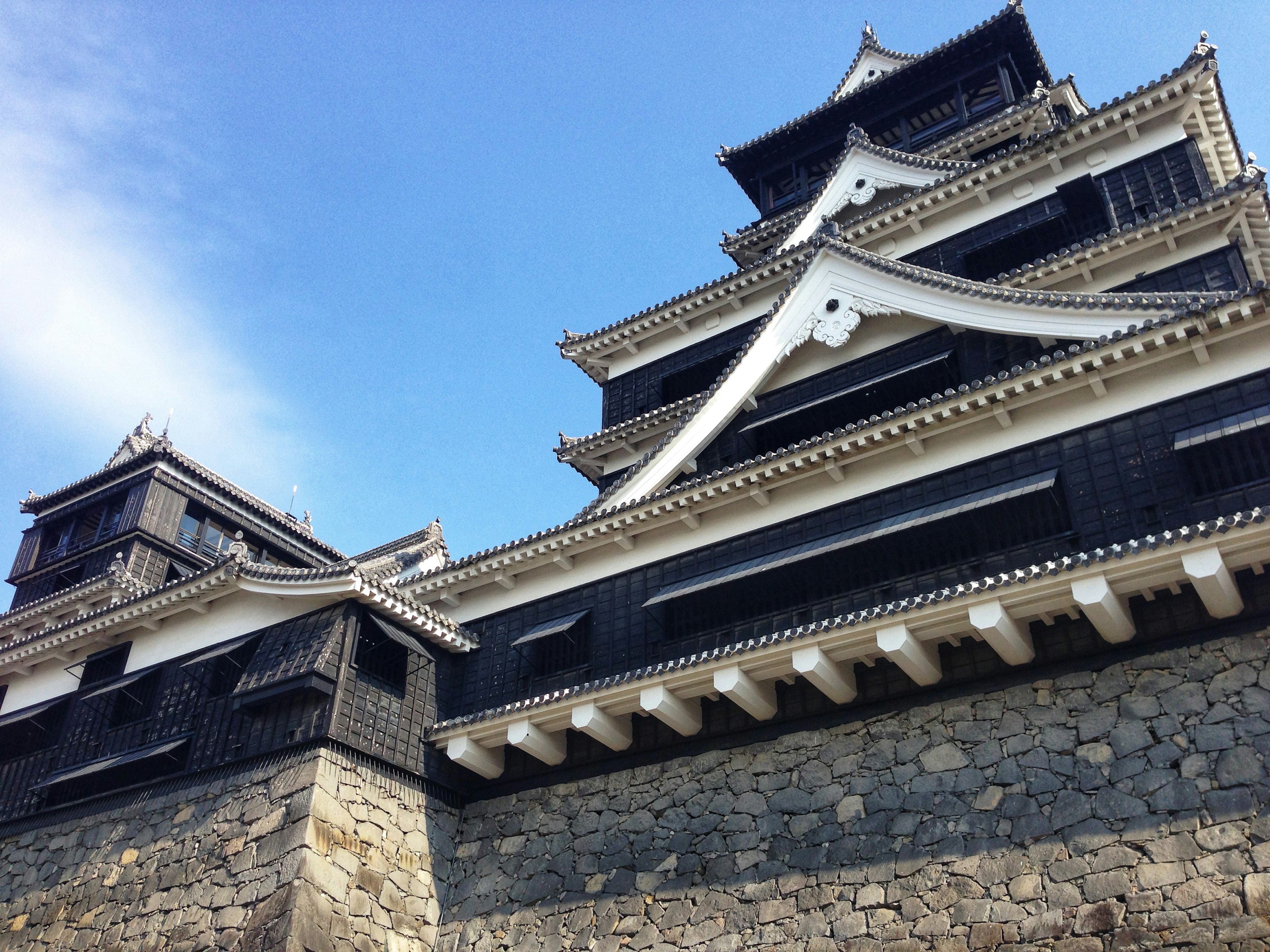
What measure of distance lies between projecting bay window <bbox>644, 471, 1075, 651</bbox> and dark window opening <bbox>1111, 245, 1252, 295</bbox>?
3754mm

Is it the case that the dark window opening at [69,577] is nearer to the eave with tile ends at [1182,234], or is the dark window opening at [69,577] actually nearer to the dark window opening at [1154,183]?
the eave with tile ends at [1182,234]

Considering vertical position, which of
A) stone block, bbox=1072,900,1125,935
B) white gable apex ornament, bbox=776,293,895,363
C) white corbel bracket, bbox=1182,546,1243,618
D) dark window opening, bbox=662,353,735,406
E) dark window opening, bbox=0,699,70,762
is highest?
dark window opening, bbox=662,353,735,406

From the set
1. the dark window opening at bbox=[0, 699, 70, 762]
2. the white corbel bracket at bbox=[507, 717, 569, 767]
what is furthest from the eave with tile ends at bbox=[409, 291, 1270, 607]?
the dark window opening at bbox=[0, 699, 70, 762]

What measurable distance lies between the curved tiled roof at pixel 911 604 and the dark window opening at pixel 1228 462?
1.90 ft

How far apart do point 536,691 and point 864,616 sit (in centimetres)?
Result: 517

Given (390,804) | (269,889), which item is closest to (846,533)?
(390,804)

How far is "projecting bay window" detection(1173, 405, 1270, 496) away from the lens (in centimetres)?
998

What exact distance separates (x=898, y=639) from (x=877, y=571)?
5.63 ft

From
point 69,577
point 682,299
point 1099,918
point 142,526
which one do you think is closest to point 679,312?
point 682,299

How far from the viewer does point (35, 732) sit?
16219 millimetres

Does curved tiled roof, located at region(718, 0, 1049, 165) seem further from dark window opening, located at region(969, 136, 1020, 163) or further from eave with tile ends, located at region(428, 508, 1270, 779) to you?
eave with tile ends, located at region(428, 508, 1270, 779)

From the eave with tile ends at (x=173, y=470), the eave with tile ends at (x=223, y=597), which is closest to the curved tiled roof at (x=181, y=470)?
the eave with tile ends at (x=173, y=470)

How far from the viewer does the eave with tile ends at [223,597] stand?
44.9 feet

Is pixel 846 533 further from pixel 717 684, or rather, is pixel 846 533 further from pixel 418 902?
pixel 418 902
